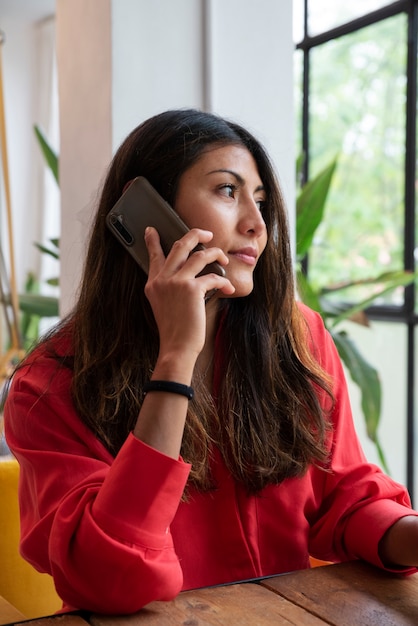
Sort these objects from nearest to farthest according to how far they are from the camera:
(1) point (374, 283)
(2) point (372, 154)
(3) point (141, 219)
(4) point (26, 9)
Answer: (3) point (141, 219) → (1) point (374, 283) → (2) point (372, 154) → (4) point (26, 9)

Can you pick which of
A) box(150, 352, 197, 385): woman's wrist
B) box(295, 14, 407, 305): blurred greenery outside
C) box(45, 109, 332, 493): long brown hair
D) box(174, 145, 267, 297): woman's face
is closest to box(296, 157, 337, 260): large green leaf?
box(295, 14, 407, 305): blurred greenery outside

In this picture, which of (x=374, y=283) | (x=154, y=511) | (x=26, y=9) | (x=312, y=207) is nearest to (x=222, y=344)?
(x=154, y=511)

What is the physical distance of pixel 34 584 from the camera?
4.86ft

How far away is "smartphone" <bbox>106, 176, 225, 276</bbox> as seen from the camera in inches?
50.3

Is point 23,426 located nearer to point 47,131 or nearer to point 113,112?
point 113,112

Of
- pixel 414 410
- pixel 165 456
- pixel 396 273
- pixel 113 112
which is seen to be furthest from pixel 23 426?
pixel 414 410

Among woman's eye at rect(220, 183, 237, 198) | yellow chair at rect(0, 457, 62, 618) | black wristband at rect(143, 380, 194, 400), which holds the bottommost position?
yellow chair at rect(0, 457, 62, 618)

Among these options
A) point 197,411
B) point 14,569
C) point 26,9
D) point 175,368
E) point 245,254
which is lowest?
point 14,569

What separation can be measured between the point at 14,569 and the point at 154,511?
0.55m

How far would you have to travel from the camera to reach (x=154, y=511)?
1040 millimetres

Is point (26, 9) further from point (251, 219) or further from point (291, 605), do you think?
point (291, 605)

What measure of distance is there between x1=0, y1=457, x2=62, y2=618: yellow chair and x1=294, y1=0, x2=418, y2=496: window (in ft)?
8.46

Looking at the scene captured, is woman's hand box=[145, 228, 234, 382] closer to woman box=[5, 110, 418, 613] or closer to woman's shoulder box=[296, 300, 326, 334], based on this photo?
woman box=[5, 110, 418, 613]

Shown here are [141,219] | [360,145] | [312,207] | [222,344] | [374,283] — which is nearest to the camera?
[141,219]
